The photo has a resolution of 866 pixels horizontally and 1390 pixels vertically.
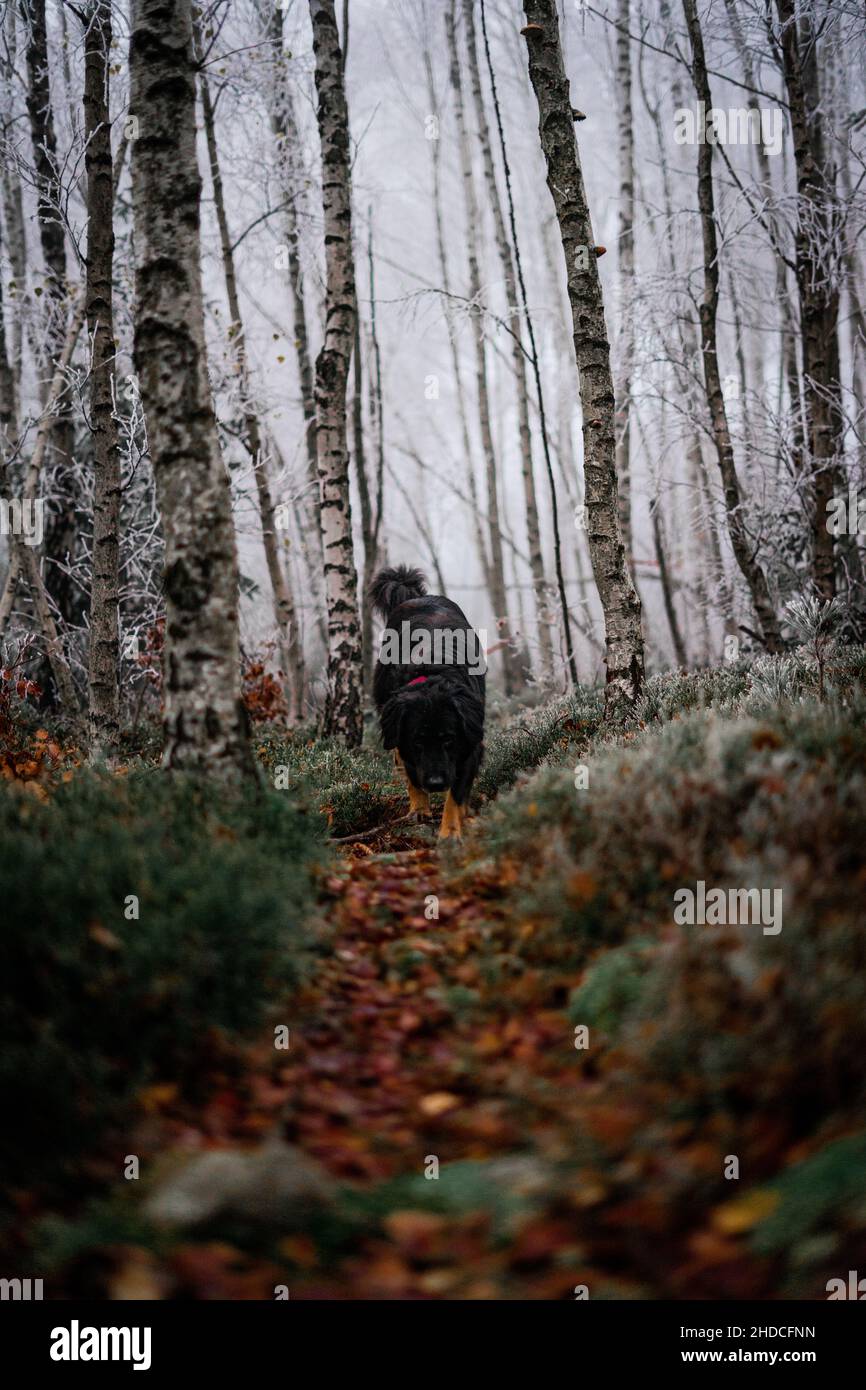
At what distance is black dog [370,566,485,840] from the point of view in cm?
657

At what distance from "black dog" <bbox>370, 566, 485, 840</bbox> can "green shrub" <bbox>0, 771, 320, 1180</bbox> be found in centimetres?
263

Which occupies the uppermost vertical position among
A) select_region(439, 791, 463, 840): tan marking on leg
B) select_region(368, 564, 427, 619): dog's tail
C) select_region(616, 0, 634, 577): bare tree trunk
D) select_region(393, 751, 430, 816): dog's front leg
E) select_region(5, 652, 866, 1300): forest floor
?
select_region(616, 0, 634, 577): bare tree trunk

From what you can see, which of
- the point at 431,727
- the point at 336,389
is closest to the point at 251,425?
the point at 336,389

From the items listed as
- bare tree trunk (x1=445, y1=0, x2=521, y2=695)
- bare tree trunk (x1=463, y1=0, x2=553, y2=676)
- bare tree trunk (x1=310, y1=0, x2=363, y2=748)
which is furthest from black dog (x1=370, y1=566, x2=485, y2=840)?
bare tree trunk (x1=445, y1=0, x2=521, y2=695)

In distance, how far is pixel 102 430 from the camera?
7094mm

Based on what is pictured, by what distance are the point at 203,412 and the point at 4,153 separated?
6.74 m

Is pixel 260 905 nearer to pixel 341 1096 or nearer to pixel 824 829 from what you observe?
pixel 341 1096

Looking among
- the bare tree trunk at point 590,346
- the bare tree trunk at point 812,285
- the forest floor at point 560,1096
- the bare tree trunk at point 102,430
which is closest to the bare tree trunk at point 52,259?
the bare tree trunk at point 102,430

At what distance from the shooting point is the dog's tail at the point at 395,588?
29.6ft

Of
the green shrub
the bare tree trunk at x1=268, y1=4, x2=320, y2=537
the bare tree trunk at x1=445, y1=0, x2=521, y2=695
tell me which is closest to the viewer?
the green shrub

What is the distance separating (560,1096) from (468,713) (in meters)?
4.23

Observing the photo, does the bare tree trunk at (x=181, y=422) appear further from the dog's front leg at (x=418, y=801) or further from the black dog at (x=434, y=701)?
the dog's front leg at (x=418, y=801)

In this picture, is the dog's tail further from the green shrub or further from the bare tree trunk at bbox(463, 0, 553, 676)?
the bare tree trunk at bbox(463, 0, 553, 676)

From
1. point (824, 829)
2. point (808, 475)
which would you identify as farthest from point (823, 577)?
point (824, 829)
